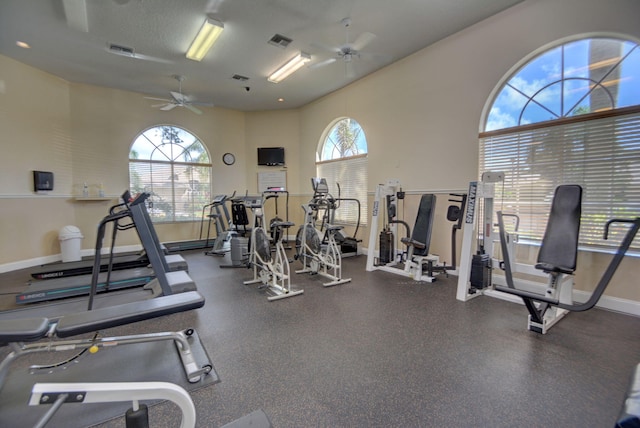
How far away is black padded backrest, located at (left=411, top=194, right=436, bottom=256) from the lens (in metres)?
4.25

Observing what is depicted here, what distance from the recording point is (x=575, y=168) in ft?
11.0

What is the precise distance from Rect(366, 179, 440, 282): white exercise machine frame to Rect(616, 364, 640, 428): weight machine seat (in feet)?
10.7

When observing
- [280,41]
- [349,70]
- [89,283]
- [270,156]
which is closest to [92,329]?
[89,283]

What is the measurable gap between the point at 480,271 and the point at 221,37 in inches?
197

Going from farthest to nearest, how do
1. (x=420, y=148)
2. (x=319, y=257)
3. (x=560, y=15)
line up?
(x=420, y=148) → (x=319, y=257) → (x=560, y=15)

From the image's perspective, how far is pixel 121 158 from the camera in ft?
21.3

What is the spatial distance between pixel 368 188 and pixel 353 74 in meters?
2.31

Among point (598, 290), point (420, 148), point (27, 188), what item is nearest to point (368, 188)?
point (420, 148)

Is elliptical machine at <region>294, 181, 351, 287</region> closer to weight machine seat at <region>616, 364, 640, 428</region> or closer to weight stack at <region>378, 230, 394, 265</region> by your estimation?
weight stack at <region>378, 230, 394, 265</region>

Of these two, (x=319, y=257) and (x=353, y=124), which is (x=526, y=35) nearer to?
(x=353, y=124)

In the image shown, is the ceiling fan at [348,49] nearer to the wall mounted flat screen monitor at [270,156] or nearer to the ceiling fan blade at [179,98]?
the ceiling fan blade at [179,98]

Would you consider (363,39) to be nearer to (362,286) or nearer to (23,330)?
(362,286)

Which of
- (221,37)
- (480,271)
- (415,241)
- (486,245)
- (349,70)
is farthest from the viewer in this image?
(349,70)

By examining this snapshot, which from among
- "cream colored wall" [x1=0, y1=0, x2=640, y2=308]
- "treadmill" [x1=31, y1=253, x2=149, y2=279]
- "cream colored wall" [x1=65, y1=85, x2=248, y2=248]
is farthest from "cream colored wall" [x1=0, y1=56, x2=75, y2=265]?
"treadmill" [x1=31, y1=253, x2=149, y2=279]
